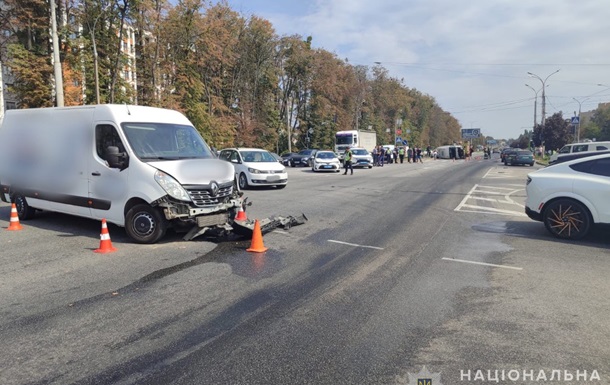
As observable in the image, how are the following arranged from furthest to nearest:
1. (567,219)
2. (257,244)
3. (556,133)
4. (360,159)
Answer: (556,133)
(360,159)
(567,219)
(257,244)

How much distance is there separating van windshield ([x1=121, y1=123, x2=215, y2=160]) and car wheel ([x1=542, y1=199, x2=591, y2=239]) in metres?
6.72

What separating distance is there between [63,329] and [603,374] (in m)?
4.71

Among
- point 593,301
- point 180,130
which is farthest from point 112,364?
point 180,130

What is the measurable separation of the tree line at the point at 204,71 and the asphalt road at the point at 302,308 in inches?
869

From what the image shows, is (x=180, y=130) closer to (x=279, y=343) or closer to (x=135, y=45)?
(x=279, y=343)

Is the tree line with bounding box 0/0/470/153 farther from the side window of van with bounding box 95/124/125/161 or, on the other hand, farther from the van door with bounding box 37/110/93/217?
the side window of van with bounding box 95/124/125/161

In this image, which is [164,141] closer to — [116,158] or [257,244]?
[116,158]

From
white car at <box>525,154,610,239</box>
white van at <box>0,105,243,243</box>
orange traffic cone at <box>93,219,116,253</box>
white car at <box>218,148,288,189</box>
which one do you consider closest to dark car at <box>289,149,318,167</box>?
white car at <box>218,148,288,189</box>

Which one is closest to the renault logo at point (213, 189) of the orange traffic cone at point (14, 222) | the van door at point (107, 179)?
the van door at point (107, 179)

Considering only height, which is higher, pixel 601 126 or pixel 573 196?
pixel 601 126

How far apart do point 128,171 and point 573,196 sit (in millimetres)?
8071

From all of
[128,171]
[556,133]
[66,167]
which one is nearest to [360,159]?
[66,167]

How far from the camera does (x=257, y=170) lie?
676 inches

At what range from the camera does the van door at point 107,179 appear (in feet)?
24.7
